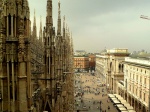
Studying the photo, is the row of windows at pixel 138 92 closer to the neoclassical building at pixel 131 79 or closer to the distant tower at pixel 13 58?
the neoclassical building at pixel 131 79

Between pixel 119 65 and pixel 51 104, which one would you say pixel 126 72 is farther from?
pixel 51 104

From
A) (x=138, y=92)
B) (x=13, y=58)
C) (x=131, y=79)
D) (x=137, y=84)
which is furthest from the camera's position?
(x=131, y=79)

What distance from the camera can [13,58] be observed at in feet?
35.9

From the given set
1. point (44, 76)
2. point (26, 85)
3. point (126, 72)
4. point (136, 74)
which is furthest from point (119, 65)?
point (26, 85)

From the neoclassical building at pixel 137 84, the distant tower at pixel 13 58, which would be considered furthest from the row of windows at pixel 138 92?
→ the distant tower at pixel 13 58

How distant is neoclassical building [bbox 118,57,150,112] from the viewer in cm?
5767

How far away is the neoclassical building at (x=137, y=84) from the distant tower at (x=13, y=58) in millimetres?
48410

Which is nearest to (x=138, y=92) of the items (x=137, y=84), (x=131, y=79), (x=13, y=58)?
(x=137, y=84)

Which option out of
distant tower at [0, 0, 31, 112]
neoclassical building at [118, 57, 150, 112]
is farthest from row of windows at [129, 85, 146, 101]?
distant tower at [0, 0, 31, 112]

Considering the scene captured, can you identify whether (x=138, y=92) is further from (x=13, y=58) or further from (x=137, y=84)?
(x=13, y=58)

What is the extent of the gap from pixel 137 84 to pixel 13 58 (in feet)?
190

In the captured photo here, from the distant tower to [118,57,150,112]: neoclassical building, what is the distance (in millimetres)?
48410

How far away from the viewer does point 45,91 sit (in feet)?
76.2

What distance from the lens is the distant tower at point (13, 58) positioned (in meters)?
11.0
